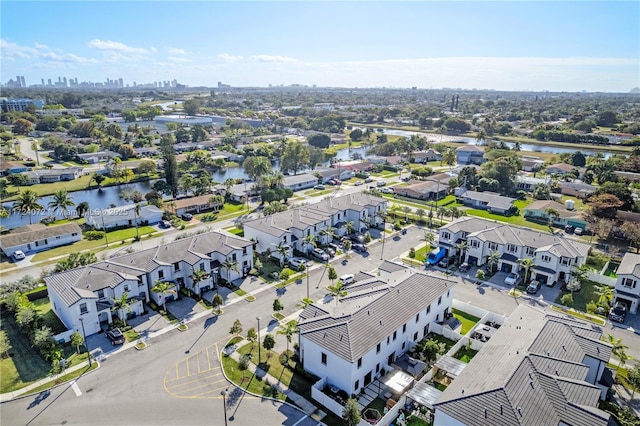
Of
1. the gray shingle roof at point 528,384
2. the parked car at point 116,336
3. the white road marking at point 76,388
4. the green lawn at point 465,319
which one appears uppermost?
the gray shingle roof at point 528,384

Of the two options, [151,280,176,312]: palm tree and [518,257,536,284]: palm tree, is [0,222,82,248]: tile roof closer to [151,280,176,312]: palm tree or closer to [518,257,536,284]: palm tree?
[151,280,176,312]: palm tree

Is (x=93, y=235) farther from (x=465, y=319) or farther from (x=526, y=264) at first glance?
(x=526, y=264)

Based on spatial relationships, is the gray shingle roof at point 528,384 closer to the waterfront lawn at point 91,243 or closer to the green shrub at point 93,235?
the waterfront lawn at point 91,243

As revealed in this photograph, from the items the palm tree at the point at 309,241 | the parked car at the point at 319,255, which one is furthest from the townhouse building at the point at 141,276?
the parked car at the point at 319,255

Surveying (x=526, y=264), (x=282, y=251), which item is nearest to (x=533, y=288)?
(x=526, y=264)

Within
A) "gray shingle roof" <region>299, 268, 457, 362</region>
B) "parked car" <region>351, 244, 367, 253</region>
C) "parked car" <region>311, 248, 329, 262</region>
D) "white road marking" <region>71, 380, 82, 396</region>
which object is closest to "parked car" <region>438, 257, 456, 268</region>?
"parked car" <region>351, 244, 367, 253</region>

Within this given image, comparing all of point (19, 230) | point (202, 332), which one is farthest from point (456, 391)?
point (19, 230)
